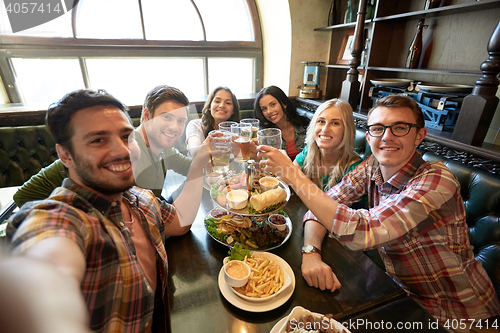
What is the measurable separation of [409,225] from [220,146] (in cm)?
99

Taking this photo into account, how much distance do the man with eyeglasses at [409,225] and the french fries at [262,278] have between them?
0.14 metres

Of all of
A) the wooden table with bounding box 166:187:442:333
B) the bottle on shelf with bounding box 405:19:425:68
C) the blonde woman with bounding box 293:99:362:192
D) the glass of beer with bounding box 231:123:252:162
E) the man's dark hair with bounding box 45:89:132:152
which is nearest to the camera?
the man's dark hair with bounding box 45:89:132:152

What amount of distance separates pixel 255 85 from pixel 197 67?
1.16 metres

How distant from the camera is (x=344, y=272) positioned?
110 cm

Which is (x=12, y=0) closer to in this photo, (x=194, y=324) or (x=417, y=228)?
(x=194, y=324)

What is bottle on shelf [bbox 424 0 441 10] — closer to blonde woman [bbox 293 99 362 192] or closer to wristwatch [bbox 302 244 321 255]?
blonde woman [bbox 293 99 362 192]

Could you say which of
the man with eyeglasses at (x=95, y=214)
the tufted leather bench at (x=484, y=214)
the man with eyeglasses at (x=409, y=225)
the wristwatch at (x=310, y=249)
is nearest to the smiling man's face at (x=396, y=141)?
the man with eyeglasses at (x=409, y=225)

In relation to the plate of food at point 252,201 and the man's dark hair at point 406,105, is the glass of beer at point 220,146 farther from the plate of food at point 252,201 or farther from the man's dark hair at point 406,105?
the man's dark hair at point 406,105

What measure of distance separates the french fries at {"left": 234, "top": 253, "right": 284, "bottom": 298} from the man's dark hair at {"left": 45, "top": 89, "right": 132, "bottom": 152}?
32.8 inches

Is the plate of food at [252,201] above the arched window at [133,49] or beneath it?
beneath

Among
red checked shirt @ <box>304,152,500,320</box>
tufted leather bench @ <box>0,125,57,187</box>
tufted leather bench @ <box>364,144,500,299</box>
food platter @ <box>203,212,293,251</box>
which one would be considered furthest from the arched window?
tufted leather bench @ <box>364,144,500,299</box>

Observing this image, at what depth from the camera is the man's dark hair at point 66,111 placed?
0.72 metres

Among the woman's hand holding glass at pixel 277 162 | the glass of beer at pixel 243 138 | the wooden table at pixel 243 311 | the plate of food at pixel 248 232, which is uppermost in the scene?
the glass of beer at pixel 243 138

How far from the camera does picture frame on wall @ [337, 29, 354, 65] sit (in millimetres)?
3480
